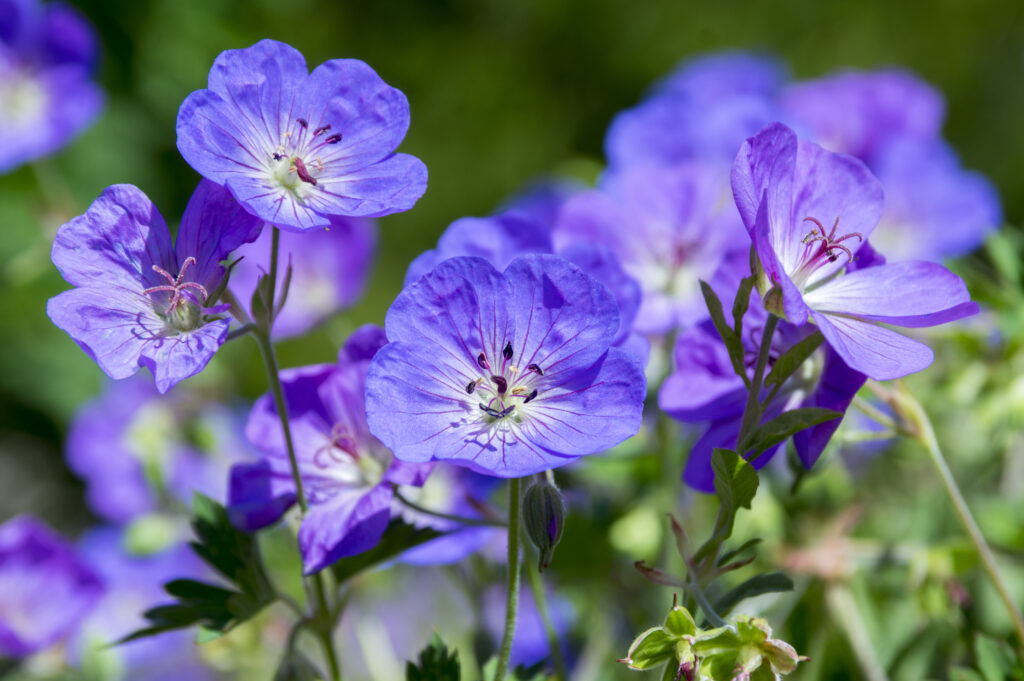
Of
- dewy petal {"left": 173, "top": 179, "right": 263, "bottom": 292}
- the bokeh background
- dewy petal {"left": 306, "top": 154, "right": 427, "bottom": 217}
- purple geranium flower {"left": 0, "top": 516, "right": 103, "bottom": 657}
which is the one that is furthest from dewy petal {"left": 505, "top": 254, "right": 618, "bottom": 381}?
the bokeh background

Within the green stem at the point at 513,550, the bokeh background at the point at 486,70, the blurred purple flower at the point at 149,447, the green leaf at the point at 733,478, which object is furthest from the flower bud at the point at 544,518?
the bokeh background at the point at 486,70

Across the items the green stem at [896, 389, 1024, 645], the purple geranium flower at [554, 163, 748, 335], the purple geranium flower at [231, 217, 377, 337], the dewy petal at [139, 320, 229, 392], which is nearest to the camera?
the dewy petal at [139, 320, 229, 392]

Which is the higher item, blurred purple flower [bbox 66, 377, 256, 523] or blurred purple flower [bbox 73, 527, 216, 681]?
blurred purple flower [bbox 66, 377, 256, 523]

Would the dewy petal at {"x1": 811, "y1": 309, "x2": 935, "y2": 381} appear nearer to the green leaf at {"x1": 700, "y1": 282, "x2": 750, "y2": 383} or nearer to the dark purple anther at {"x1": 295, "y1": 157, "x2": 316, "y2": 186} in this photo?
the green leaf at {"x1": 700, "y1": 282, "x2": 750, "y2": 383}

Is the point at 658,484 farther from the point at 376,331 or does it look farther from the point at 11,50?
the point at 11,50

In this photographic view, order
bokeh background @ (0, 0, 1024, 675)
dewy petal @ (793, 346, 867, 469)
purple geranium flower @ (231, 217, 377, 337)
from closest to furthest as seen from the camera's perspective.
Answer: dewy petal @ (793, 346, 867, 469) < purple geranium flower @ (231, 217, 377, 337) < bokeh background @ (0, 0, 1024, 675)

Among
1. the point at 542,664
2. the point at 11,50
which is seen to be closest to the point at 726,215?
the point at 542,664

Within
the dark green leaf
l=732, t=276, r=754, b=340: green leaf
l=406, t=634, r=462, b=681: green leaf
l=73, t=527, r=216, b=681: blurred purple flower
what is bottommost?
l=73, t=527, r=216, b=681: blurred purple flower

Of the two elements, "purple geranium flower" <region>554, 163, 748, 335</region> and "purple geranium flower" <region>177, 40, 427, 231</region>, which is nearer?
"purple geranium flower" <region>177, 40, 427, 231</region>
